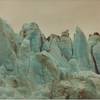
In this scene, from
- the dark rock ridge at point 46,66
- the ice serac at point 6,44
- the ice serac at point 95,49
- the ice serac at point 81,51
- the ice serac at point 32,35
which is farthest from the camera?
the ice serac at point 95,49

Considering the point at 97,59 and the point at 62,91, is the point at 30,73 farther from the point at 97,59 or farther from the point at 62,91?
the point at 97,59

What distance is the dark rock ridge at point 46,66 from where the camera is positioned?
6.04 meters

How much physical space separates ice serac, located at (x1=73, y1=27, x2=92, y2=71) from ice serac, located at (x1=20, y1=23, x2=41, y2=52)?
797 millimetres

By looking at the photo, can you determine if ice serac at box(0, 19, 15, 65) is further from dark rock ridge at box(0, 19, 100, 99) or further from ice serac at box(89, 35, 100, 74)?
ice serac at box(89, 35, 100, 74)

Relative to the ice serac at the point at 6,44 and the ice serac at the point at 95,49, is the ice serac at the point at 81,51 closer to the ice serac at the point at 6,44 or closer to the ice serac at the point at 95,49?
the ice serac at the point at 95,49

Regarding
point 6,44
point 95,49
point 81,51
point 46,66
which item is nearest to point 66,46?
point 81,51

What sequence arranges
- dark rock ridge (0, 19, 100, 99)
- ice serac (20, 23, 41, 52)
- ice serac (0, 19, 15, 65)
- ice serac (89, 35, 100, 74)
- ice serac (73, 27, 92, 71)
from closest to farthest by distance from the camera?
dark rock ridge (0, 19, 100, 99) < ice serac (0, 19, 15, 65) < ice serac (73, 27, 92, 71) < ice serac (20, 23, 41, 52) < ice serac (89, 35, 100, 74)

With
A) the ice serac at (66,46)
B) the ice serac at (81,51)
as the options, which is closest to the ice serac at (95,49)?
the ice serac at (81,51)

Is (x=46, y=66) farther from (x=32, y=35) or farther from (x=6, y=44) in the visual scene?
(x=32, y=35)

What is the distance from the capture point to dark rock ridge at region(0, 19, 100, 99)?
6.04m

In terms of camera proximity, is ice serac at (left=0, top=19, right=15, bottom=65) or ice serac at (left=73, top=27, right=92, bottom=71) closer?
ice serac at (left=0, top=19, right=15, bottom=65)

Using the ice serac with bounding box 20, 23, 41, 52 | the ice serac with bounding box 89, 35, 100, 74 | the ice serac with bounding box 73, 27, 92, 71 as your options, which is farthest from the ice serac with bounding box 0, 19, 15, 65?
the ice serac with bounding box 89, 35, 100, 74

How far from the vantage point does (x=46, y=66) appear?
6.67 m

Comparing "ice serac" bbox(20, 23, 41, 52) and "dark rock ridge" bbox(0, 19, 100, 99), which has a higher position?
"ice serac" bbox(20, 23, 41, 52)
